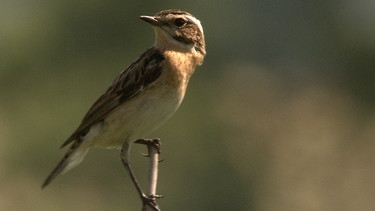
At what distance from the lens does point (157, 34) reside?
10.1 meters

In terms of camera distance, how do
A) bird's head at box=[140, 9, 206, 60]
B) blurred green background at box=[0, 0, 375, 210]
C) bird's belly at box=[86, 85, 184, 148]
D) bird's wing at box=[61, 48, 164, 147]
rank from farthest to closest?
1. blurred green background at box=[0, 0, 375, 210]
2. bird's head at box=[140, 9, 206, 60]
3. bird's wing at box=[61, 48, 164, 147]
4. bird's belly at box=[86, 85, 184, 148]

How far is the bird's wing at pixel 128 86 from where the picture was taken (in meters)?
9.89

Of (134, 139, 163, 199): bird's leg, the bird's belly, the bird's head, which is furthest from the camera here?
the bird's head

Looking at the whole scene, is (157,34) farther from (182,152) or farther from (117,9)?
(117,9)

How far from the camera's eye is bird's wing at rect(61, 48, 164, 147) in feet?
32.4

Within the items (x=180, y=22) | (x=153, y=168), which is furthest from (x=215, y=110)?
(x=153, y=168)

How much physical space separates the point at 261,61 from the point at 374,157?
11203mm

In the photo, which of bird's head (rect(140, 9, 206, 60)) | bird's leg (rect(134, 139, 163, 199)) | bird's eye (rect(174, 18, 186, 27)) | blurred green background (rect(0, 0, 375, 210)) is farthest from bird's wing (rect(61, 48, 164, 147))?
blurred green background (rect(0, 0, 375, 210))

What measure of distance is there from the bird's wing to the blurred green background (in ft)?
31.3

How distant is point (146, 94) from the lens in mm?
9836

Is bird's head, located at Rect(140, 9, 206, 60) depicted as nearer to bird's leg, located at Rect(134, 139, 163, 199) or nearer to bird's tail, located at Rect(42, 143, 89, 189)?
bird's leg, located at Rect(134, 139, 163, 199)

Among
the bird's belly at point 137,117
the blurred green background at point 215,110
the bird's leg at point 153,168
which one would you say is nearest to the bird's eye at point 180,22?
the bird's belly at point 137,117

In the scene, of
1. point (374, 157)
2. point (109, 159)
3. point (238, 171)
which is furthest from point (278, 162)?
point (109, 159)

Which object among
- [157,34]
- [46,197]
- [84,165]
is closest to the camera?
[157,34]
